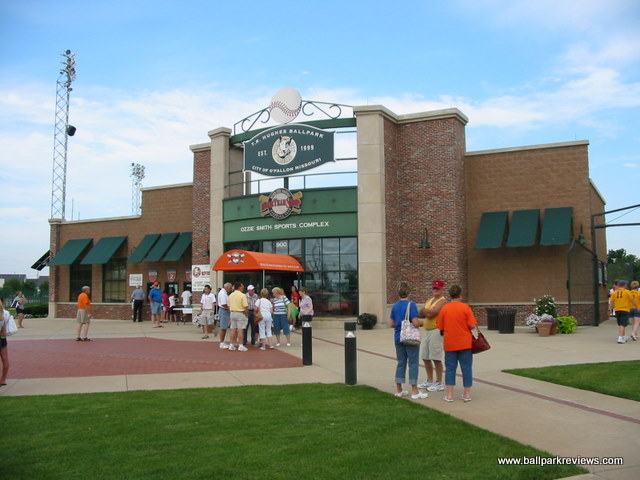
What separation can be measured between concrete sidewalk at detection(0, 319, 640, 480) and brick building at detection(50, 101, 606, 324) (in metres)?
4.07

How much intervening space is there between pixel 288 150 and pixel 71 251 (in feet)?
50.6

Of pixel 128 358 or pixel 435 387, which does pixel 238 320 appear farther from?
pixel 435 387

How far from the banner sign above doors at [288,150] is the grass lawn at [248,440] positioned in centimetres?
1604

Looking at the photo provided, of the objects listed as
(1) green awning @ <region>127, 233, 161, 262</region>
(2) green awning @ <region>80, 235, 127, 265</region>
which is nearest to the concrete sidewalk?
(1) green awning @ <region>127, 233, 161, 262</region>

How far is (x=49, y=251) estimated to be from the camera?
35.0 m

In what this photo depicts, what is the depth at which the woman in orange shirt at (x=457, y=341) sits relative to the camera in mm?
8758

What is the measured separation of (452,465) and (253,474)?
1875 millimetres

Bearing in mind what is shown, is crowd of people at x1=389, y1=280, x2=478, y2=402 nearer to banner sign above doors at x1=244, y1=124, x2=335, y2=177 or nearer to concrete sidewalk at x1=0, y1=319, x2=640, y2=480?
concrete sidewalk at x1=0, y1=319, x2=640, y2=480

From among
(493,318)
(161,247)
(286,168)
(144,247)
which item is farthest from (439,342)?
(144,247)

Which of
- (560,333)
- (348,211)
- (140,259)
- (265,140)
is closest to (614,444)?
(560,333)

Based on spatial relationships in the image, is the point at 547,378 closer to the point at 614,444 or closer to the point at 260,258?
the point at 614,444

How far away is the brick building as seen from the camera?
23.1 m

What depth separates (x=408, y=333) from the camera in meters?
9.30

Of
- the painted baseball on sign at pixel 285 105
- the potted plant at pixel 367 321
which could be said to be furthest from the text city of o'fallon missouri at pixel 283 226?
the painted baseball on sign at pixel 285 105
